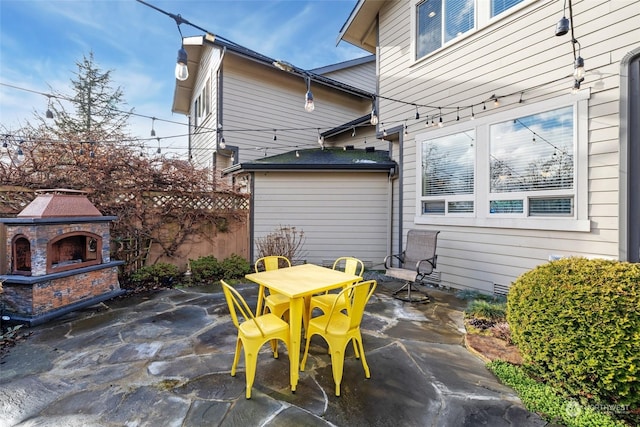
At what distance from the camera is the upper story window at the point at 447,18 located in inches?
185

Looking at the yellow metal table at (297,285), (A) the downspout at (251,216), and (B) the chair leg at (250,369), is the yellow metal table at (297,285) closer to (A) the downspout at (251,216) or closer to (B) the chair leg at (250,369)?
(B) the chair leg at (250,369)

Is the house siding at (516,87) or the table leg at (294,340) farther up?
the house siding at (516,87)

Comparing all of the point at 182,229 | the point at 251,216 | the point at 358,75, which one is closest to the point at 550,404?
the point at 251,216

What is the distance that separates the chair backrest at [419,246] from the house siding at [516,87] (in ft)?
1.59

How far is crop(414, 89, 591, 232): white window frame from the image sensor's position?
3.71 metres

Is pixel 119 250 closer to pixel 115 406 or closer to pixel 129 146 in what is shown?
pixel 129 146

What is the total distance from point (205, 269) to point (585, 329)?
595 cm

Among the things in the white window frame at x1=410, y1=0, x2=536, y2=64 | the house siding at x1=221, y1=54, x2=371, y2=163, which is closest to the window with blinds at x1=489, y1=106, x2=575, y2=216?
the white window frame at x1=410, y1=0, x2=536, y2=64

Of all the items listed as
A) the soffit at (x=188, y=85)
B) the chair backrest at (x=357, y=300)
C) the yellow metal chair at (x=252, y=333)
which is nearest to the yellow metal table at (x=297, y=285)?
the yellow metal chair at (x=252, y=333)

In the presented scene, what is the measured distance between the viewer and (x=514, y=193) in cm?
439

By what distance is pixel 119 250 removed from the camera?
5523 mm

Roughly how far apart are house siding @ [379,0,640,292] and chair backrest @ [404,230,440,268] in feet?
1.59

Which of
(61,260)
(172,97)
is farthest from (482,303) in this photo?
(172,97)

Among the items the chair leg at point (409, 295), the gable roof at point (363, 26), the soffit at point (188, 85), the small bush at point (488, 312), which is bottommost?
the chair leg at point (409, 295)
